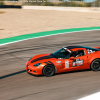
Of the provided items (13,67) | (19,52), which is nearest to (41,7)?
(19,52)

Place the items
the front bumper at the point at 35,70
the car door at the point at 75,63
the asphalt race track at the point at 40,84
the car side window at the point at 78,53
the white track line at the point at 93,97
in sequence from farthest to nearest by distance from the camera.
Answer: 1. the car side window at the point at 78,53
2. the car door at the point at 75,63
3. the front bumper at the point at 35,70
4. the asphalt race track at the point at 40,84
5. the white track line at the point at 93,97

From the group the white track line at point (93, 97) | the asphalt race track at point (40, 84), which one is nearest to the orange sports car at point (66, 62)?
the asphalt race track at point (40, 84)

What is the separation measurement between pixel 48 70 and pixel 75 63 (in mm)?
1189

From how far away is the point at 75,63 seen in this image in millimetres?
8648

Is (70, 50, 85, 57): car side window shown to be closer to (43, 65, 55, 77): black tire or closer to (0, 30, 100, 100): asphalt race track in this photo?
(0, 30, 100, 100): asphalt race track

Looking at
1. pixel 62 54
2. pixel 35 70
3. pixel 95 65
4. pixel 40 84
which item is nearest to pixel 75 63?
pixel 62 54

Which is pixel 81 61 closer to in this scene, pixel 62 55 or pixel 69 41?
pixel 62 55

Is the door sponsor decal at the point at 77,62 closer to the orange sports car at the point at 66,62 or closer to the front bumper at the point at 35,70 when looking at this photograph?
the orange sports car at the point at 66,62

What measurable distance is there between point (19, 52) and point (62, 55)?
17.1ft

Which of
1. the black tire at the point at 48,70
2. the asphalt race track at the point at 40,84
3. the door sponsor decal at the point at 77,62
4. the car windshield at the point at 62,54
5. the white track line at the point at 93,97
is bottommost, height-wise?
the asphalt race track at the point at 40,84

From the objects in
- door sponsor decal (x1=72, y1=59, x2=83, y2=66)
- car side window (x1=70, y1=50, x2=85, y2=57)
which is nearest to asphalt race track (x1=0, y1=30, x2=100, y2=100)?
door sponsor decal (x1=72, y1=59, x2=83, y2=66)

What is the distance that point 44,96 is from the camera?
6633 millimetres

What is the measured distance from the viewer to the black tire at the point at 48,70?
837 centimetres

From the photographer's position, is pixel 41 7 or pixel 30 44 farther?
pixel 41 7
